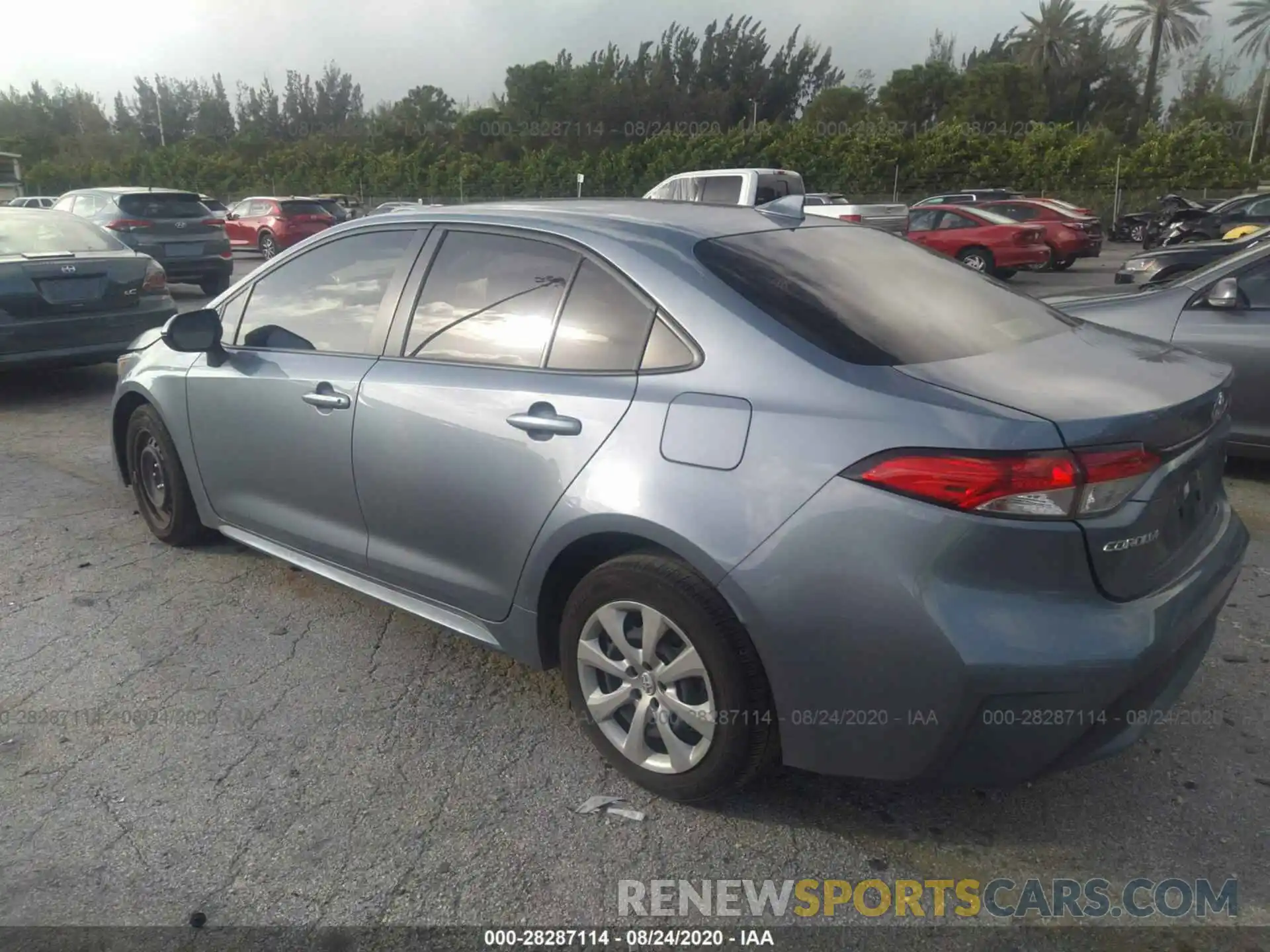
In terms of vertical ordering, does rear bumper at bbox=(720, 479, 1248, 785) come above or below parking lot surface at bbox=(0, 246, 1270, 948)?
above

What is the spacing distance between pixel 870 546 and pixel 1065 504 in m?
0.42

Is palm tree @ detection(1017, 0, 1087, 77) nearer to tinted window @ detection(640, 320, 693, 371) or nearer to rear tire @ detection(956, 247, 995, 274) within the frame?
rear tire @ detection(956, 247, 995, 274)

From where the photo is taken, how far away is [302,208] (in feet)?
80.4

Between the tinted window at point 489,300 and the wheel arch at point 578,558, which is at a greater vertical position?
the tinted window at point 489,300

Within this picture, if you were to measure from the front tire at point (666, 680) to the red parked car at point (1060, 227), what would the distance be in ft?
61.7

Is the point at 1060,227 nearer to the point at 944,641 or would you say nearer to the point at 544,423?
the point at 544,423

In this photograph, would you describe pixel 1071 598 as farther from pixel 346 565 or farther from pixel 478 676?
pixel 346 565

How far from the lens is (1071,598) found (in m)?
2.16

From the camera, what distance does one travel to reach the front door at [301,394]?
3.38 m

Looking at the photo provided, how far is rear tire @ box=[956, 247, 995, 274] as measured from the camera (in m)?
18.3

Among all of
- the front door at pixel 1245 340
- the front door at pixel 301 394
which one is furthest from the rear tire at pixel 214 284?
the front door at pixel 1245 340

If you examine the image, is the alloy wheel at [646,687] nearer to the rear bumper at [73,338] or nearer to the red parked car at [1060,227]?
the rear bumper at [73,338]

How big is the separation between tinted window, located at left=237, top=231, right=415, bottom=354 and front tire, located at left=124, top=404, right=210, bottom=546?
2.40ft

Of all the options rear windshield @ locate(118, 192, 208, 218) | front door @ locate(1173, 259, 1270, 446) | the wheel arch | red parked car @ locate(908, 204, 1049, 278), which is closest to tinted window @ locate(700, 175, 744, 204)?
red parked car @ locate(908, 204, 1049, 278)
